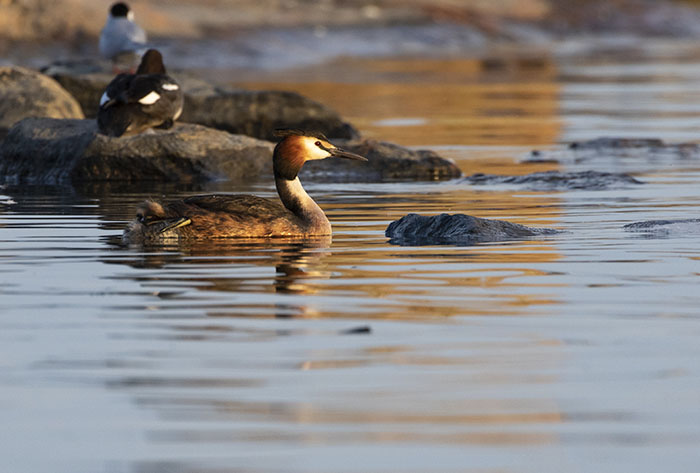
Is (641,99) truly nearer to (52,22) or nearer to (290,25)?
(52,22)

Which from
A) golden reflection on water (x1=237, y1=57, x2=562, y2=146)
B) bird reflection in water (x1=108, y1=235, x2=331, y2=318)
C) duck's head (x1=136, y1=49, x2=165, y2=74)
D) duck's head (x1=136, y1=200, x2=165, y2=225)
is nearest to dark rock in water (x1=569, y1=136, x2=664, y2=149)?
golden reflection on water (x1=237, y1=57, x2=562, y2=146)

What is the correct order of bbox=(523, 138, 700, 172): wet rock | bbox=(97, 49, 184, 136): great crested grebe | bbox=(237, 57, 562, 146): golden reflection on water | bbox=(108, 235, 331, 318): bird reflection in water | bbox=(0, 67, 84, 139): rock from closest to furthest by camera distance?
bbox=(108, 235, 331, 318): bird reflection in water, bbox=(97, 49, 184, 136): great crested grebe, bbox=(523, 138, 700, 172): wet rock, bbox=(0, 67, 84, 139): rock, bbox=(237, 57, 562, 146): golden reflection on water

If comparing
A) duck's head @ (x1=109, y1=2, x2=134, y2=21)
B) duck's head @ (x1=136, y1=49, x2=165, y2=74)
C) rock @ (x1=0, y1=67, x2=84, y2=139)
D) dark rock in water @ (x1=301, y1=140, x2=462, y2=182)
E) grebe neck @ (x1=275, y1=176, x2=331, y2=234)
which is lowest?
dark rock in water @ (x1=301, y1=140, x2=462, y2=182)

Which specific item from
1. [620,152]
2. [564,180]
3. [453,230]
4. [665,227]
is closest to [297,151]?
[453,230]

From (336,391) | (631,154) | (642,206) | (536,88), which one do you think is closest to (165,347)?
(336,391)

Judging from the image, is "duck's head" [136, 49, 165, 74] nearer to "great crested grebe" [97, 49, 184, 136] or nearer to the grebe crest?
"great crested grebe" [97, 49, 184, 136]

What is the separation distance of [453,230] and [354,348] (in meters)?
4.39

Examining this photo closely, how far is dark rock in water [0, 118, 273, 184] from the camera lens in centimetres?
1741

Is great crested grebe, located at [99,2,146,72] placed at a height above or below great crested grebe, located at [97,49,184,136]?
above

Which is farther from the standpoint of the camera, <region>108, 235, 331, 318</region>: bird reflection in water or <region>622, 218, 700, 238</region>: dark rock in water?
<region>622, 218, 700, 238</region>: dark rock in water

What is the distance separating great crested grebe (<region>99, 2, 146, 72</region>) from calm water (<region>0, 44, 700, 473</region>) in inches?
369

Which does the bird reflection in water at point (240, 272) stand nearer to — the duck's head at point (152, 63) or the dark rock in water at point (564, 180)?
the dark rock in water at point (564, 180)

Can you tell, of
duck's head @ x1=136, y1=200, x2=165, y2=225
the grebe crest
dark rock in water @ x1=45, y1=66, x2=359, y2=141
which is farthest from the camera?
dark rock in water @ x1=45, y1=66, x2=359, y2=141

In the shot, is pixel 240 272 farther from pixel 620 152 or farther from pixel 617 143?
pixel 617 143
